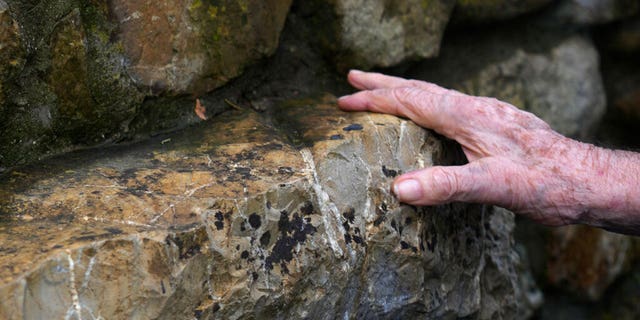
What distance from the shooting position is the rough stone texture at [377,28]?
177 cm

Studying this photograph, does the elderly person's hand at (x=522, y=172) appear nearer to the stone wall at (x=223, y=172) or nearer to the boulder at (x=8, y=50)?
the stone wall at (x=223, y=172)

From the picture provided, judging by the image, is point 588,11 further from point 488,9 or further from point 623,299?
point 623,299

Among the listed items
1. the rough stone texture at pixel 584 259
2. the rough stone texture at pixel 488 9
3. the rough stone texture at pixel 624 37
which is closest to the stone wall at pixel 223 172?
the rough stone texture at pixel 488 9

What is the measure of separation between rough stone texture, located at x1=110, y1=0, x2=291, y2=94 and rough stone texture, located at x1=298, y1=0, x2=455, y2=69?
16cm

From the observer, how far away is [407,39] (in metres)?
1.89

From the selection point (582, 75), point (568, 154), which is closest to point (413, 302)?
point (568, 154)

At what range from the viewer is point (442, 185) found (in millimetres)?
1425

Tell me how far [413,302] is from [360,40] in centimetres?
76

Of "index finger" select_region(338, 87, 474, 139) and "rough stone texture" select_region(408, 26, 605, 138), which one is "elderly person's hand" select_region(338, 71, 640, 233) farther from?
"rough stone texture" select_region(408, 26, 605, 138)

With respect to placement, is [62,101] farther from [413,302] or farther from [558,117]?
[558,117]

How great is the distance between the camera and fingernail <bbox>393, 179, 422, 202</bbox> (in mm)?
1418

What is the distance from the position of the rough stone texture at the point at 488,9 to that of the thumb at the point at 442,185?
2.56 feet

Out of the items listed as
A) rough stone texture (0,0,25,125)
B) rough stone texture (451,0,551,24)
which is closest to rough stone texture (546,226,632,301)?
rough stone texture (451,0,551,24)

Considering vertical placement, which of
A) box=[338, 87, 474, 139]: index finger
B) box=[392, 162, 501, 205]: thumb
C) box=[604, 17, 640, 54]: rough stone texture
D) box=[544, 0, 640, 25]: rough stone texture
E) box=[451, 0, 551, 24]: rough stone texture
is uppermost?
box=[451, 0, 551, 24]: rough stone texture
